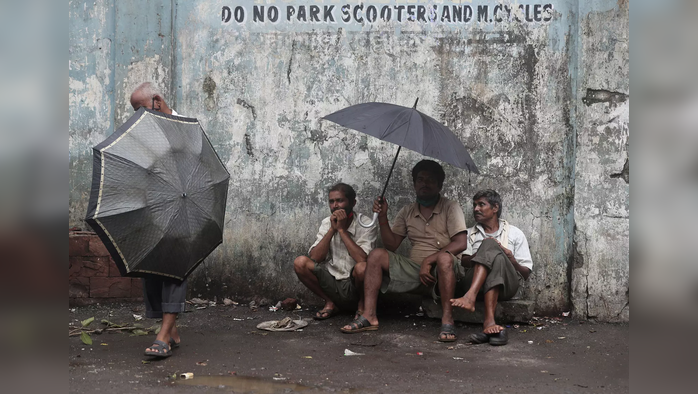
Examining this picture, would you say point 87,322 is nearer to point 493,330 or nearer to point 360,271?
point 360,271

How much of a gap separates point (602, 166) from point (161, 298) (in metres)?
3.65

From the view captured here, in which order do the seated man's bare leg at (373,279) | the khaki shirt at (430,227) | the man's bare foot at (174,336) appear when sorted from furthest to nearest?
the khaki shirt at (430,227) → the seated man's bare leg at (373,279) → the man's bare foot at (174,336)

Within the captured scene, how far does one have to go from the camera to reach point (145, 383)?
3629 mm

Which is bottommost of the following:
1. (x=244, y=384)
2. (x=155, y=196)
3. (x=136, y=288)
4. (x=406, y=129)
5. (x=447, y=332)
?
(x=244, y=384)

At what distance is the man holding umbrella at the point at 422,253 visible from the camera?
15.9ft

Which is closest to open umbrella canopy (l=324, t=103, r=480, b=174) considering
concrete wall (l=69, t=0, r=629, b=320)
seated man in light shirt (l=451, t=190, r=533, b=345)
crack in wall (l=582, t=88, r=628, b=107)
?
seated man in light shirt (l=451, t=190, r=533, b=345)

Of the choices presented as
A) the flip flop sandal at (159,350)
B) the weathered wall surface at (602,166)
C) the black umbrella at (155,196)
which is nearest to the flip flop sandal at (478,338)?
the weathered wall surface at (602,166)

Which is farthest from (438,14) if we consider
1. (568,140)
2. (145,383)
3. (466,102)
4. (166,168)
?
(145,383)

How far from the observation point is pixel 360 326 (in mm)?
4922

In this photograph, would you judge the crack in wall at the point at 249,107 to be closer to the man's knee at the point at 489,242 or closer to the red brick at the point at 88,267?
the red brick at the point at 88,267

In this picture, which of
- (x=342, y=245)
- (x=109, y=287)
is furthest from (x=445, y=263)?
(x=109, y=287)

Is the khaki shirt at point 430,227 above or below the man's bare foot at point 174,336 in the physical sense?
above

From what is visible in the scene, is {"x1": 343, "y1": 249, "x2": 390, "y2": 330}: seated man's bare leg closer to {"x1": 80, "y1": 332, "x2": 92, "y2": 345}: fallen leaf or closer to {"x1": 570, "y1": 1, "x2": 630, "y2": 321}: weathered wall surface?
{"x1": 570, "y1": 1, "x2": 630, "y2": 321}: weathered wall surface
